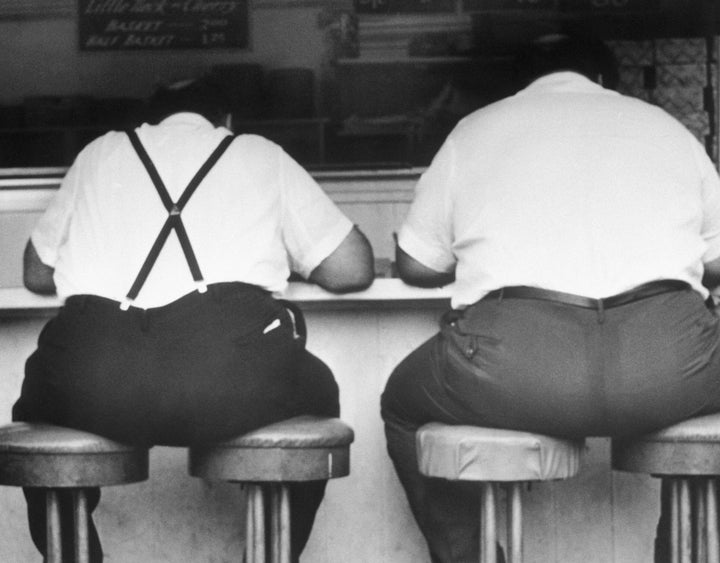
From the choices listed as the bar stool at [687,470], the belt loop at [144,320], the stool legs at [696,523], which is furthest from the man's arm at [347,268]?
the stool legs at [696,523]

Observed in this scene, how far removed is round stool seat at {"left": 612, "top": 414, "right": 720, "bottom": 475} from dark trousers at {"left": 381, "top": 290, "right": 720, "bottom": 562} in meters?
0.03

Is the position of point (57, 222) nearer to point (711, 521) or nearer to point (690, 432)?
point (690, 432)

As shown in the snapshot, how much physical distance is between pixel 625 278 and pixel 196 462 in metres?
0.93

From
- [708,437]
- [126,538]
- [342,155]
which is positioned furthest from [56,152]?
[708,437]

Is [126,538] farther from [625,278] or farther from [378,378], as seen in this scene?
[625,278]

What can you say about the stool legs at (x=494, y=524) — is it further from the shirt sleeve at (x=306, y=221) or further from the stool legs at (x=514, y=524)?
the shirt sleeve at (x=306, y=221)

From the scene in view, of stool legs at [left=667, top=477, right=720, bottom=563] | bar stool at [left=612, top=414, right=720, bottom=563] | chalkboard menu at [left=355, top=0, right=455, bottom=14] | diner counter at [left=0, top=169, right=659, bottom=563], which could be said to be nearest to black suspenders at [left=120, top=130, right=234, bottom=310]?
diner counter at [left=0, top=169, right=659, bottom=563]

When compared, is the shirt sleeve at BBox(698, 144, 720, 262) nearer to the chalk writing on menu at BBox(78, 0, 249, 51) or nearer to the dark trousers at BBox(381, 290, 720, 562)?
the dark trousers at BBox(381, 290, 720, 562)

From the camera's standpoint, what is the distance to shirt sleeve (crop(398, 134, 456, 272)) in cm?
292

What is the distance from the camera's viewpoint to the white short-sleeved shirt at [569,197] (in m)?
2.73

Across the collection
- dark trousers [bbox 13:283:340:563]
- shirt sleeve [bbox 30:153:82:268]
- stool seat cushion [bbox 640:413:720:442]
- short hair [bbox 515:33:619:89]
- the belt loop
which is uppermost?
short hair [bbox 515:33:619:89]

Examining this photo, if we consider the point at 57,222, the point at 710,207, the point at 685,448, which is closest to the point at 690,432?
the point at 685,448

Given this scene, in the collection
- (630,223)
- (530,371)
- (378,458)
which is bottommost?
(378,458)

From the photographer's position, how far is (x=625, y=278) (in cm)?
271
